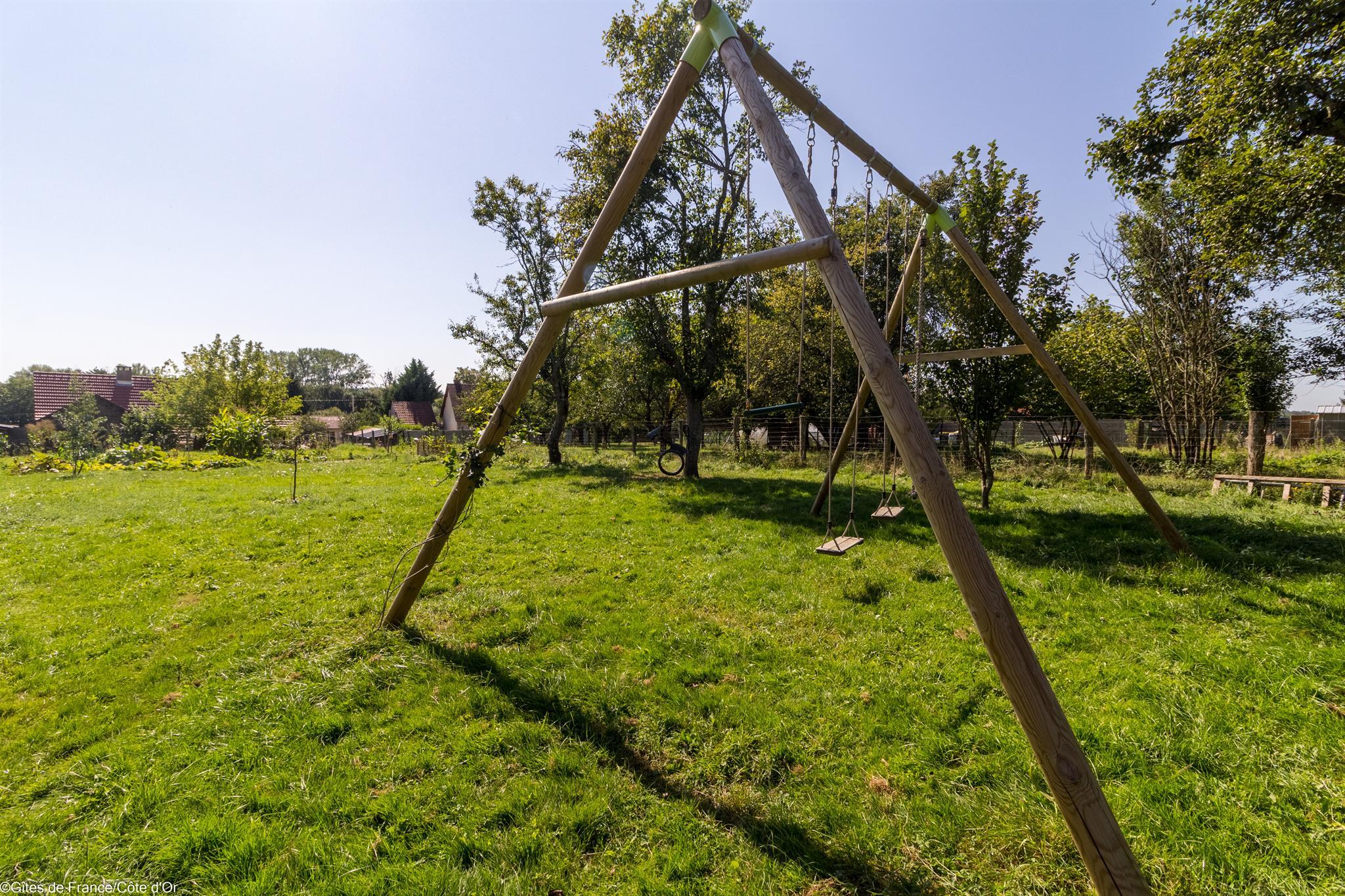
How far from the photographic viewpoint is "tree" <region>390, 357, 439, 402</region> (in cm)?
6544

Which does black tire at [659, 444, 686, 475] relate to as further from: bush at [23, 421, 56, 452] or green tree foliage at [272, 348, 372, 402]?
green tree foliage at [272, 348, 372, 402]

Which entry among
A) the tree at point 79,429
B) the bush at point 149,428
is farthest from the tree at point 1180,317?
the bush at point 149,428

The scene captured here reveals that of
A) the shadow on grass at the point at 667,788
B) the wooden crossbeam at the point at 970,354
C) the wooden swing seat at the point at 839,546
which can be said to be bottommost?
the shadow on grass at the point at 667,788

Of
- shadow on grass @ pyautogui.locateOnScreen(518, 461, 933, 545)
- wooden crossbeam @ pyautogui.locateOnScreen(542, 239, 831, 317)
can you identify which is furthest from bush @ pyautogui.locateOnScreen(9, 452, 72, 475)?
wooden crossbeam @ pyautogui.locateOnScreen(542, 239, 831, 317)

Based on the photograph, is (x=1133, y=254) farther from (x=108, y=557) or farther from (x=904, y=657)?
(x=108, y=557)

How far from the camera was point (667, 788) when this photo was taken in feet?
9.56

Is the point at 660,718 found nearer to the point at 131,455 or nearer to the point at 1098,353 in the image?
the point at 1098,353

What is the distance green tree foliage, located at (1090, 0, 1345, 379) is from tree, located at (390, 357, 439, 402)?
221ft

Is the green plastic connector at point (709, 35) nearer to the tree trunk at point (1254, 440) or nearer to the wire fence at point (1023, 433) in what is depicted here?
the wire fence at point (1023, 433)

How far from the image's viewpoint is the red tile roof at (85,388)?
101 ft

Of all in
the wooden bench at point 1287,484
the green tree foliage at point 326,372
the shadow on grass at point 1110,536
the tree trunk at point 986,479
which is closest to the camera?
the shadow on grass at point 1110,536

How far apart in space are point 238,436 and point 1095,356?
30804 millimetres

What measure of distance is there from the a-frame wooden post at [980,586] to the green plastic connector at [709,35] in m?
1.05

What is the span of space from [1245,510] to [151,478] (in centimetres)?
2366
